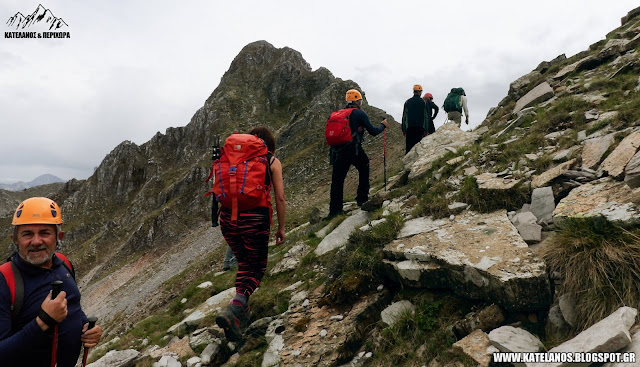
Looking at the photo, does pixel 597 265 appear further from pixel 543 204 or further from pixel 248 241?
pixel 248 241

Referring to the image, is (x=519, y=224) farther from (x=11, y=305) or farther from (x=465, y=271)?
(x=11, y=305)

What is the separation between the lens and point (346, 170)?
1010 cm

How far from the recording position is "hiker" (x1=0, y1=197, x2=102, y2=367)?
283 centimetres

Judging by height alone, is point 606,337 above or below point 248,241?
below

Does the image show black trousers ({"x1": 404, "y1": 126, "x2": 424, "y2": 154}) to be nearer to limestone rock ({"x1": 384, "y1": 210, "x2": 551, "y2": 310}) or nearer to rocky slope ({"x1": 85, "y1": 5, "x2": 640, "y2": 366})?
rocky slope ({"x1": 85, "y1": 5, "x2": 640, "y2": 366})

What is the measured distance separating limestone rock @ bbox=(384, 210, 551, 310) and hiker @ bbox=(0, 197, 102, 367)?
440 centimetres

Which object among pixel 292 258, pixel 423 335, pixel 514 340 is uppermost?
pixel 514 340

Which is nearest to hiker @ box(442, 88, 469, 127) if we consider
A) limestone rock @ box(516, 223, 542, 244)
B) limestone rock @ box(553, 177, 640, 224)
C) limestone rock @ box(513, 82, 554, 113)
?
limestone rock @ box(513, 82, 554, 113)

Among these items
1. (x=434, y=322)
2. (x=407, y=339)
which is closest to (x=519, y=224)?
(x=434, y=322)

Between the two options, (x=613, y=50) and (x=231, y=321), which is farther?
(x=613, y=50)

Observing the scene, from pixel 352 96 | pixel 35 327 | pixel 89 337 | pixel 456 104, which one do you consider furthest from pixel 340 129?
pixel 456 104

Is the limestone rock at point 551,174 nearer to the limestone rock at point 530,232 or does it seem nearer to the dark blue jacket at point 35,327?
the limestone rock at point 530,232

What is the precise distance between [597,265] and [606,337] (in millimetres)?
1082

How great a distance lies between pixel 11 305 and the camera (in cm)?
289
